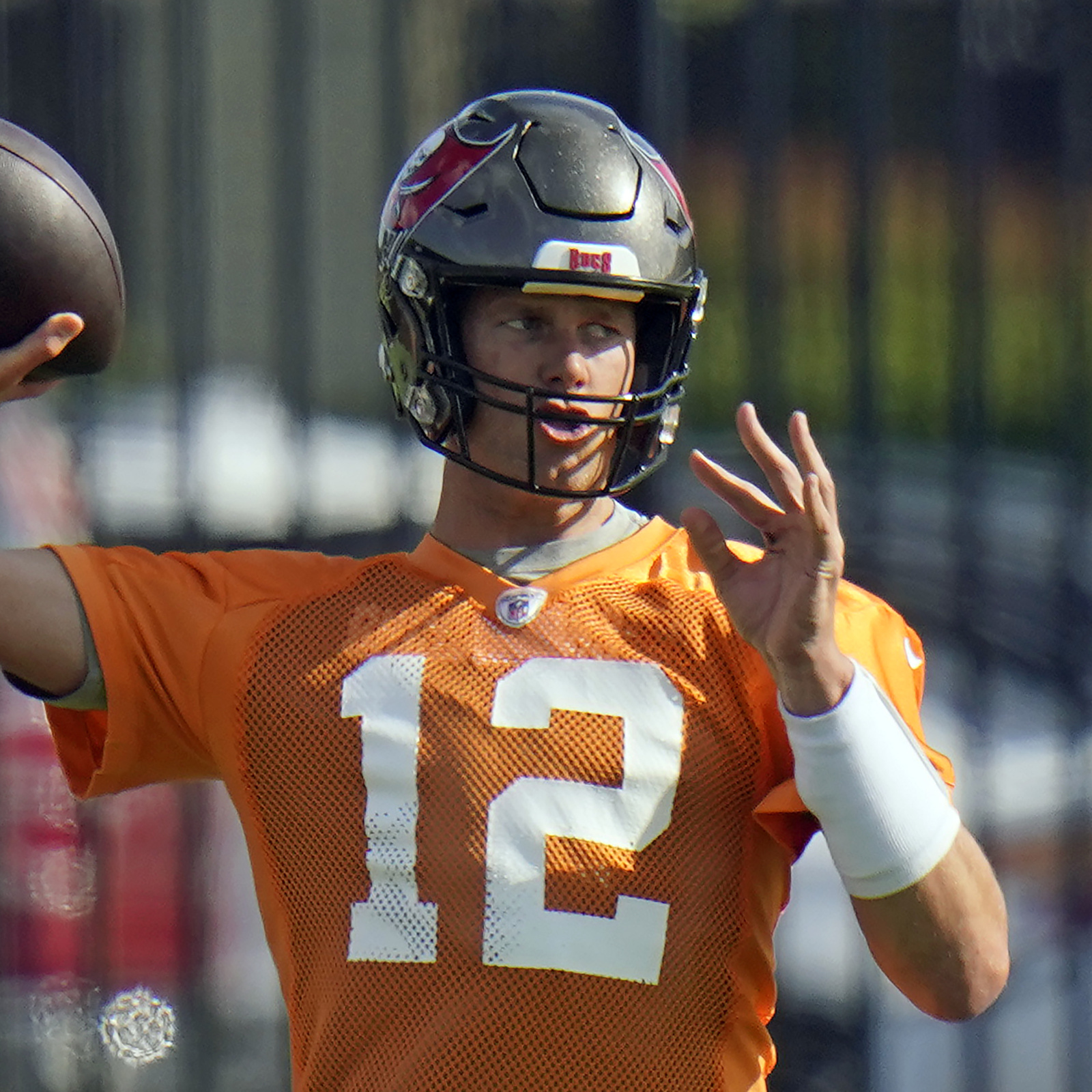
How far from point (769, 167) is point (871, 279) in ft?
1.13

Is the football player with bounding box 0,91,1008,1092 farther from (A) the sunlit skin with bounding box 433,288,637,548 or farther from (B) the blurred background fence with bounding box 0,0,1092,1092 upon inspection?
(B) the blurred background fence with bounding box 0,0,1092,1092

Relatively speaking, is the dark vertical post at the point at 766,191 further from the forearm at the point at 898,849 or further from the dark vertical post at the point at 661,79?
the forearm at the point at 898,849

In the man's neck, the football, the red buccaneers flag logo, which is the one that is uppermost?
the red buccaneers flag logo

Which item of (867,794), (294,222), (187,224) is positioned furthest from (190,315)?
(867,794)

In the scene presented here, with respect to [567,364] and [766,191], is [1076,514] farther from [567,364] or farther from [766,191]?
[567,364]

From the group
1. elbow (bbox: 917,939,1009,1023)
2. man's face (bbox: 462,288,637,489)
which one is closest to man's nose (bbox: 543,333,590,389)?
man's face (bbox: 462,288,637,489)

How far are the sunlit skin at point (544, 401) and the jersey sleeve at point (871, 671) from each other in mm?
356

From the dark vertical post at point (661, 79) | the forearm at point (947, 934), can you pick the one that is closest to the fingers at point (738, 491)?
the forearm at point (947, 934)

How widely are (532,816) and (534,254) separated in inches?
26.8

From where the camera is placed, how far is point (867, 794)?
204cm

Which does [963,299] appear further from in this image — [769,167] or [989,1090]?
[989,1090]

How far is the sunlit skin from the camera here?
2277mm

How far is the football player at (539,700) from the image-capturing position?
6.83ft

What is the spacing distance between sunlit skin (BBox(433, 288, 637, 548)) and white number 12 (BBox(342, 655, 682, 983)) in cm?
24
